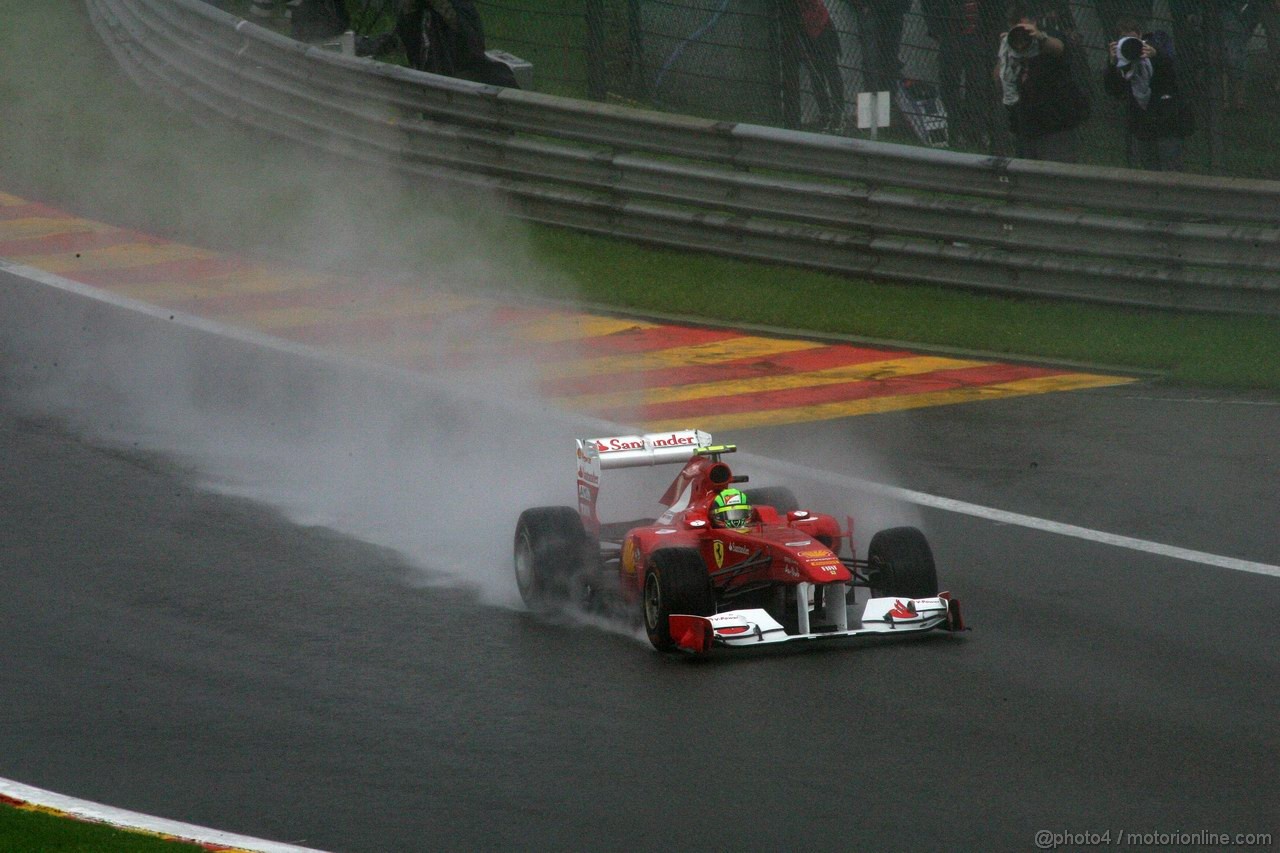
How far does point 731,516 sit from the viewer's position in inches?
340

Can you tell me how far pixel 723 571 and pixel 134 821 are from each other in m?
3.08

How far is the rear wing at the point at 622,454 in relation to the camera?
9.48 meters

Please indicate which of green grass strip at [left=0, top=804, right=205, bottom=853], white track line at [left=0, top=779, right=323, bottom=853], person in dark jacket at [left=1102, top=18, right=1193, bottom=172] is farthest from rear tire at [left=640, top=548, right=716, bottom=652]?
person in dark jacket at [left=1102, top=18, right=1193, bottom=172]

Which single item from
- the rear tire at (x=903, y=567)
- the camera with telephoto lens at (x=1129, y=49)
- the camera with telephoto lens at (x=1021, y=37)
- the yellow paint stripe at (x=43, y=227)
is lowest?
the rear tire at (x=903, y=567)

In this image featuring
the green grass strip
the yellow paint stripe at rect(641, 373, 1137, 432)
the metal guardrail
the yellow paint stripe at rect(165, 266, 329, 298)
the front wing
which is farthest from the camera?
the yellow paint stripe at rect(165, 266, 329, 298)

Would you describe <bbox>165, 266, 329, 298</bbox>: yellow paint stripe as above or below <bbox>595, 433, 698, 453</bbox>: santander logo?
above

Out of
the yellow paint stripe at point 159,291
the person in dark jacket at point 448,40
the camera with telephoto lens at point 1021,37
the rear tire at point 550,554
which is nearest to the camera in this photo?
the rear tire at point 550,554

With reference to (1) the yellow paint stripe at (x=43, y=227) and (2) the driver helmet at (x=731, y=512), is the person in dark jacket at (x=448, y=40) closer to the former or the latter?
(1) the yellow paint stripe at (x=43, y=227)

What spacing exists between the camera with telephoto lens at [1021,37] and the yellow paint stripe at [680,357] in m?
3.04

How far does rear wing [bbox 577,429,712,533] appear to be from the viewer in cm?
948

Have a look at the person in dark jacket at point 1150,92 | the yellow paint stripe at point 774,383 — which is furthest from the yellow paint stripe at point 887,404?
the person in dark jacket at point 1150,92

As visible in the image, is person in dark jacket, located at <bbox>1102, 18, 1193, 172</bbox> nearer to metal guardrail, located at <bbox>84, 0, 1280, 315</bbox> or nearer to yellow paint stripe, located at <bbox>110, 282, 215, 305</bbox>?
metal guardrail, located at <bbox>84, 0, 1280, 315</bbox>

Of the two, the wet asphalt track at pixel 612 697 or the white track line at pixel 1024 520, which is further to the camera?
the white track line at pixel 1024 520

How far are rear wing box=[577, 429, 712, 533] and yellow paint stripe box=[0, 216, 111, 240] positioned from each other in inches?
373
